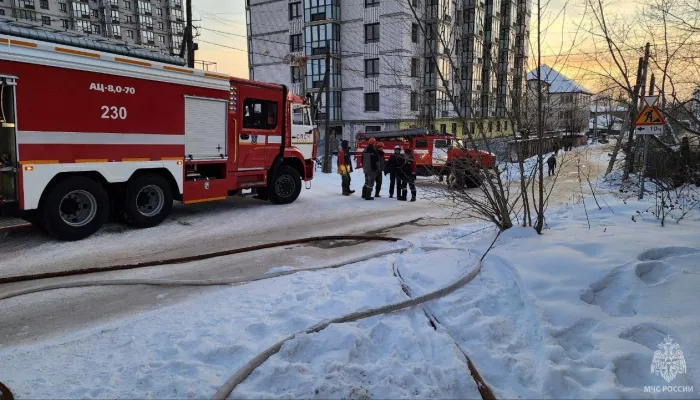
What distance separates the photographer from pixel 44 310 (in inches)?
183

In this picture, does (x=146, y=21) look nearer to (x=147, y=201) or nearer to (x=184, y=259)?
(x=147, y=201)

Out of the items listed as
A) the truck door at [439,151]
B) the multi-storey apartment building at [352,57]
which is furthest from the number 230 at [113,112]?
the multi-storey apartment building at [352,57]

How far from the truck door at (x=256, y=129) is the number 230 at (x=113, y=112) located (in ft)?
9.30

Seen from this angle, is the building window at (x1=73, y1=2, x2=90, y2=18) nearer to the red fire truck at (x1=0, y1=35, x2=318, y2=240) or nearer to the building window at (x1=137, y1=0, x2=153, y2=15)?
the building window at (x1=137, y1=0, x2=153, y2=15)

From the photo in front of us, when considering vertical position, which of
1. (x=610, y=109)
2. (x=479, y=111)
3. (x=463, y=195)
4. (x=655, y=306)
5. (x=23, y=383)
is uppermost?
(x=610, y=109)

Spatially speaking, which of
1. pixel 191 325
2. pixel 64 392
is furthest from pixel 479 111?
pixel 64 392

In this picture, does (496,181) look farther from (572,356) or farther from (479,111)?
(572,356)

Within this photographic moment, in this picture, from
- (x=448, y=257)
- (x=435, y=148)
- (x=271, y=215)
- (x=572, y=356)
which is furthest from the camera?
(x=435, y=148)

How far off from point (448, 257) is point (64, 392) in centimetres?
431

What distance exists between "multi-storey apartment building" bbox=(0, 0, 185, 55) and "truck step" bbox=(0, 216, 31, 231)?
2091 inches

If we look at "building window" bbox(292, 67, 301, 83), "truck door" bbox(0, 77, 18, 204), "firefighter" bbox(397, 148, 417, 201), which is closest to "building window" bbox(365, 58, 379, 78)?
"building window" bbox(292, 67, 301, 83)

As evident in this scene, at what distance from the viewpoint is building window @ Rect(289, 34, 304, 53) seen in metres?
46.8

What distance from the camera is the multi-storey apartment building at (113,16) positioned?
193 feet

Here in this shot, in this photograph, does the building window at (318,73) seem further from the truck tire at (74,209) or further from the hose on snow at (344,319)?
the hose on snow at (344,319)
